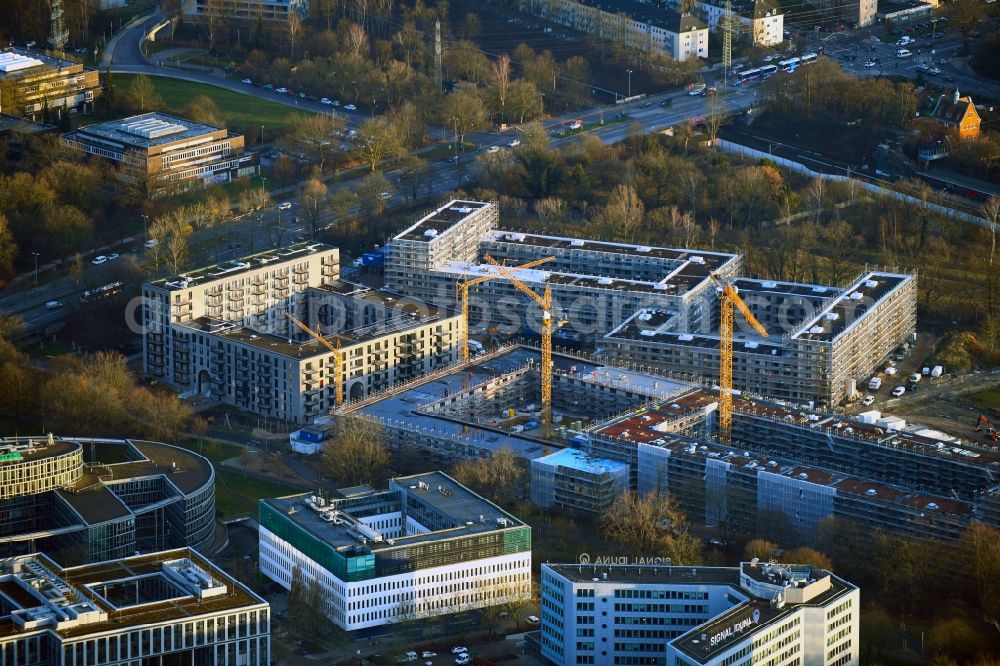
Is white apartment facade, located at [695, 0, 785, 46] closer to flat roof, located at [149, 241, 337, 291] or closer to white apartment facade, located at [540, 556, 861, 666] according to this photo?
flat roof, located at [149, 241, 337, 291]

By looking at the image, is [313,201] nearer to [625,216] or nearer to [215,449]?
[625,216]

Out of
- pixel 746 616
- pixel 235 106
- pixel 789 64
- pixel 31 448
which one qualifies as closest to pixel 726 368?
pixel 746 616

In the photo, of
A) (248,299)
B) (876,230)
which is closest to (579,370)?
(248,299)

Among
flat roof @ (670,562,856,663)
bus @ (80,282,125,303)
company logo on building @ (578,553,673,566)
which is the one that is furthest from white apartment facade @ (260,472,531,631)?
bus @ (80,282,125,303)

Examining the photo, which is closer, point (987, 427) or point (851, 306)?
point (987, 427)

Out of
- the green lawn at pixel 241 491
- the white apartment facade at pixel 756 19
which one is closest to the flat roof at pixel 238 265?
the green lawn at pixel 241 491
